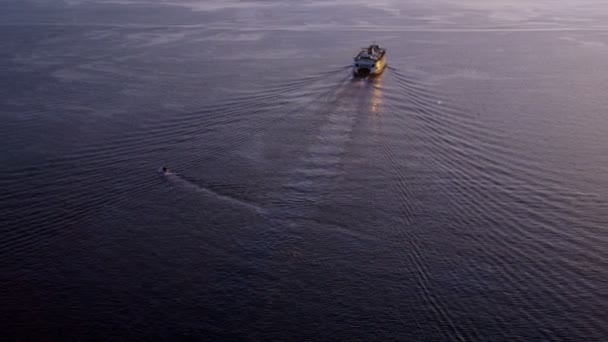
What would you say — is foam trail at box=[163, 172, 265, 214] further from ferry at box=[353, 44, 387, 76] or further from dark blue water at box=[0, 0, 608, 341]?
ferry at box=[353, 44, 387, 76]

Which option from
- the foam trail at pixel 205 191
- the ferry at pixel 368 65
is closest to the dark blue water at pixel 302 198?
the foam trail at pixel 205 191

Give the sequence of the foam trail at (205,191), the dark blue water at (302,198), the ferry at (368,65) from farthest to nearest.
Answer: the ferry at (368,65) < the foam trail at (205,191) < the dark blue water at (302,198)

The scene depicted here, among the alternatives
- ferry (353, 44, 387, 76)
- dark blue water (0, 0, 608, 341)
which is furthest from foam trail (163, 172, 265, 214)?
ferry (353, 44, 387, 76)

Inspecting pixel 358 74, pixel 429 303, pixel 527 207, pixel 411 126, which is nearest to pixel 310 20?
pixel 358 74

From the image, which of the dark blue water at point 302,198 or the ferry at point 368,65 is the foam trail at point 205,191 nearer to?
the dark blue water at point 302,198

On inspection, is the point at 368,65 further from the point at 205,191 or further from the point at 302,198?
the point at 205,191

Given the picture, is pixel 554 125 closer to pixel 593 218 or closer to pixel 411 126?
pixel 411 126

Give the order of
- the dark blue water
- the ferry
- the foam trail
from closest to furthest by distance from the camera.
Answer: the dark blue water
the foam trail
the ferry

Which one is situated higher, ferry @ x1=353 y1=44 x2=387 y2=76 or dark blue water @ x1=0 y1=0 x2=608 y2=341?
ferry @ x1=353 y1=44 x2=387 y2=76
